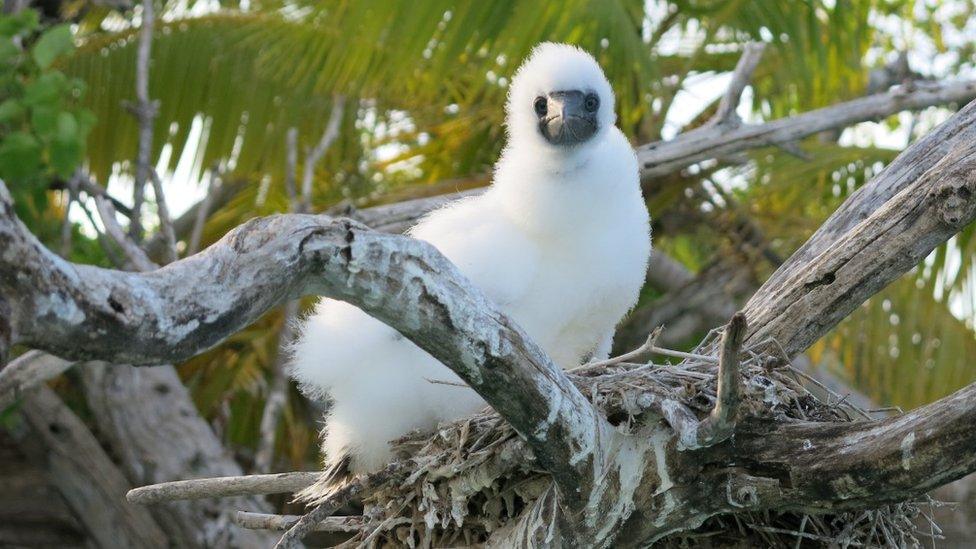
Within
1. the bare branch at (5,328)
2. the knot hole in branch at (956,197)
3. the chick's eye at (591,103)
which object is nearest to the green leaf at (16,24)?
the chick's eye at (591,103)

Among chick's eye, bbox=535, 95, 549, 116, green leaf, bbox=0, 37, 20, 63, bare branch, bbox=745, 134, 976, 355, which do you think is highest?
green leaf, bbox=0, 37, 20, 63

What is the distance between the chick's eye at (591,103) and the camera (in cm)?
402

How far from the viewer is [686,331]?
22.8 ft

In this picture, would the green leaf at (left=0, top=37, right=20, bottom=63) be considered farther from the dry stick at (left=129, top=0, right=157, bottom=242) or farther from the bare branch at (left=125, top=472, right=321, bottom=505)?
the bare branch at (left=125, top=472, right=321, bottom=505)

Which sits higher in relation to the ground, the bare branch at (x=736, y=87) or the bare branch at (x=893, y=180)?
the bare branch at (x=736, y=87)

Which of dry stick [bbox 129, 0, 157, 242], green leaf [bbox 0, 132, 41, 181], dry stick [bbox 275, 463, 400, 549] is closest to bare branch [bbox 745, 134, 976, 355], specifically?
dry stick [bbox 275, 463, 400, 549]

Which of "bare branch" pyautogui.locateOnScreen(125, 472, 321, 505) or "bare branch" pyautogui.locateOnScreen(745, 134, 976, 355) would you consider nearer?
"bare branch" pyautogui.locateOnScreen(745, 134, 976, 355)

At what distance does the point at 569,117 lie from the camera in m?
3.93

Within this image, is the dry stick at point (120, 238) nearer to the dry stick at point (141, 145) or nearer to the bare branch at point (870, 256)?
the dry stick at point (141, 145)

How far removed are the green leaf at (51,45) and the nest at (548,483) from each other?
208 centimetres

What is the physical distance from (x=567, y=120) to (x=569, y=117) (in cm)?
1

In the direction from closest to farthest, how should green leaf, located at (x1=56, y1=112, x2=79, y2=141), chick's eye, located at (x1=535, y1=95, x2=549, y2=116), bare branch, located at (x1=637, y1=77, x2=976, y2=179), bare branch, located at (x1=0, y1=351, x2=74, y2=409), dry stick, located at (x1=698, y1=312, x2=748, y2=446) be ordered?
dry stick, located at (x1=698, y1=312, x2=748, y2=446)
chick's eye, located at (x1=535, y1=95, x2=549, y2=116)
bare branch, located at (x1=0, y1=351, x2=74, y2=409)
green leaf, located at (x1=56, y1=112, x2=79, y2=141)
bare branch, located at (x1=637, y1=77, x2=976, y2=179)

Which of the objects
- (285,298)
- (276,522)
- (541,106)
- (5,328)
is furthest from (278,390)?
(5,328)

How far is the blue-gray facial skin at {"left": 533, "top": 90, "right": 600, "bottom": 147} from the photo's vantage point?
3.93m
